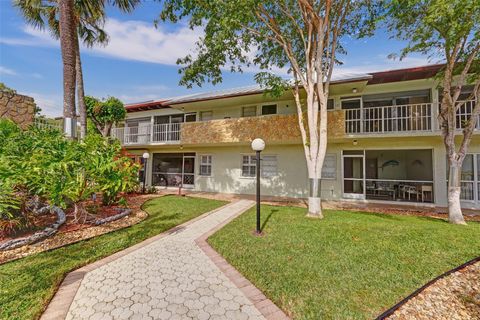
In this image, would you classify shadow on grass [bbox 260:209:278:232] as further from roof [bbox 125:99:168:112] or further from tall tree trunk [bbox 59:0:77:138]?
roof [bbox 125:99:168:112]

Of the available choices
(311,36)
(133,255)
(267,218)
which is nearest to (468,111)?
(311,36)

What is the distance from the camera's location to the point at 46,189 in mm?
5199

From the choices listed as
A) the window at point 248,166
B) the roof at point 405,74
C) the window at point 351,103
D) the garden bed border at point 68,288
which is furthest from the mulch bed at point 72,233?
the roof at point 405,74

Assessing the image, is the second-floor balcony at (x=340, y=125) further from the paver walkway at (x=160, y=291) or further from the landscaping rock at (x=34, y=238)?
the landscaping rock at (x=34, y=238)

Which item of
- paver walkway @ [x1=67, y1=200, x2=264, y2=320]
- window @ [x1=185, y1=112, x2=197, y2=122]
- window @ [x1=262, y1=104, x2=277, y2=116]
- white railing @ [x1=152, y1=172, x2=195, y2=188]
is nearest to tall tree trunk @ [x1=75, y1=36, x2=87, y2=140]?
window @ [x1=185, y1=112, x2=197, y2=122]

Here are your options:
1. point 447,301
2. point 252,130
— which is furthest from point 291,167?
point 447,301

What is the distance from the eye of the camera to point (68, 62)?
805 centimetres

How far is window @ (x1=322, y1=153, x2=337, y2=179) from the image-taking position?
1265cm

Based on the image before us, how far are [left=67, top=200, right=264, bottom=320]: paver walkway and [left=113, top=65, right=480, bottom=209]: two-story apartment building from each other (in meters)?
9.02

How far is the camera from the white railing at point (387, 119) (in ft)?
35.8

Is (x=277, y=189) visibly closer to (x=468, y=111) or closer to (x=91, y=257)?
(x=468, y=111)

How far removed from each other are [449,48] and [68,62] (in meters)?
13.5

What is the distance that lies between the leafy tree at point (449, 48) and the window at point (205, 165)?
1237 centimetres

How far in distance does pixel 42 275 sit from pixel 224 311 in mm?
3340
